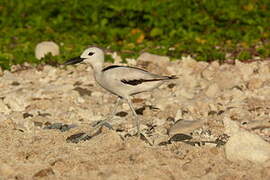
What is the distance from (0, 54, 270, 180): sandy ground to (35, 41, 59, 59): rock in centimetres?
54

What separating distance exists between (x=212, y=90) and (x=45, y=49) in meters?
3.37

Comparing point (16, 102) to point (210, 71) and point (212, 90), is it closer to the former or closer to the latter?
point (212, 90)

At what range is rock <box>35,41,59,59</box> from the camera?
1129 cm

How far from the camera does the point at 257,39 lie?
12086mm

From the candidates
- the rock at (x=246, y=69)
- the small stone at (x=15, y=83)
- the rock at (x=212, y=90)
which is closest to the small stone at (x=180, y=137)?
the rock at (x=212, y=90)

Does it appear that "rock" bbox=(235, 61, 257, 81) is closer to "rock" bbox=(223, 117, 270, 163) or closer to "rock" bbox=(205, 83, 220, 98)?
"rock" bbox=(205, 83, 220, 98)

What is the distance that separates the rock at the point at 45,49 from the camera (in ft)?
37.0

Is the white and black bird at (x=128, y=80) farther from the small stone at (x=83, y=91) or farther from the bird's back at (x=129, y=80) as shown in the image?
the small stone at (x=83, y=91)

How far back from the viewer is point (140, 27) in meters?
13.1

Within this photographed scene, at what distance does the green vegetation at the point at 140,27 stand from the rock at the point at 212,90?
157 centimetres

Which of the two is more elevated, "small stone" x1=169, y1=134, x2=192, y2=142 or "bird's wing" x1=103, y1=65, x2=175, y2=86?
"bird's wing" x1=103, y1=65, x2=175, y2=86

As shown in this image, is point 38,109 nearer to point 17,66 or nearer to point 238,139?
point 17,66

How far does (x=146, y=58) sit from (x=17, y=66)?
208cm

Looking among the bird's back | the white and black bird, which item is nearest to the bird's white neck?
the white and black bird
